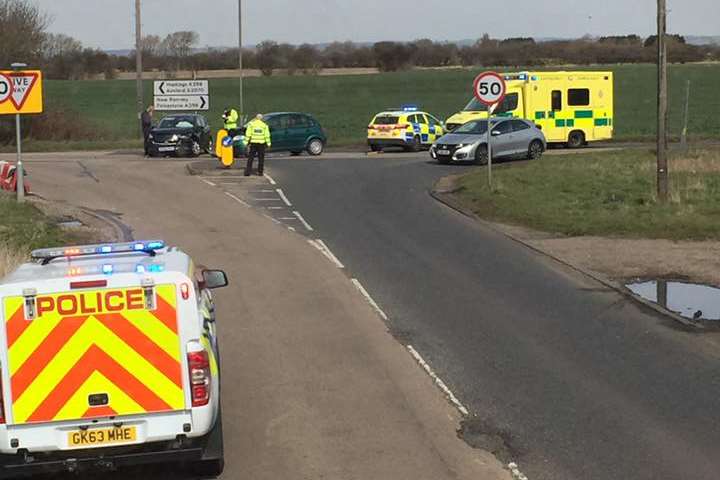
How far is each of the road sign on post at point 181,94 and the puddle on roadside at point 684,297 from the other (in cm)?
3203

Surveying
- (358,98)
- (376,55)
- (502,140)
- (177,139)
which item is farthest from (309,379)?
(376,55)

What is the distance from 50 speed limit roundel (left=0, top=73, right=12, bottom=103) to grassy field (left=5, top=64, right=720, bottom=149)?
24438 millimetres

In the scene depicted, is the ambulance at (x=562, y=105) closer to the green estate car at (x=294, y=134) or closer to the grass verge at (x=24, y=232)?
the green estate car at (x=294, y=134)

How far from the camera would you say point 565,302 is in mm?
14703

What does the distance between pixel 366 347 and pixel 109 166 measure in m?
21.3

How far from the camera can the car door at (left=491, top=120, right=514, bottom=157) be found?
109ft

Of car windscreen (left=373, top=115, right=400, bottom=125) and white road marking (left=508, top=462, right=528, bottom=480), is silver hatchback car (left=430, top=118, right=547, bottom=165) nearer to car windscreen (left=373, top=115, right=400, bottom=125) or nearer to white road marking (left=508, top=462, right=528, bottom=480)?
car windscreen (left=373, top=115, right=400, bottom=125)

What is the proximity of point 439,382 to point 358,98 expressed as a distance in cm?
7871

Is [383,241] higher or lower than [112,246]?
lower

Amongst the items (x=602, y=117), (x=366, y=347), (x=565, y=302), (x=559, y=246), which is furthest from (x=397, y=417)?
(x=602, y=117)

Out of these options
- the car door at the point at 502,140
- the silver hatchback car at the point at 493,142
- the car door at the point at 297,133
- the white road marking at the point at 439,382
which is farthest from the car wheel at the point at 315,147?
the white road marking at the point at 439,382

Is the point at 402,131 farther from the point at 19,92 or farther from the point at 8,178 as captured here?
the point at 19,92

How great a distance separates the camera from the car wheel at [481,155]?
32812 mm

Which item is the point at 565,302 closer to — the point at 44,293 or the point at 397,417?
the point at 397,417
